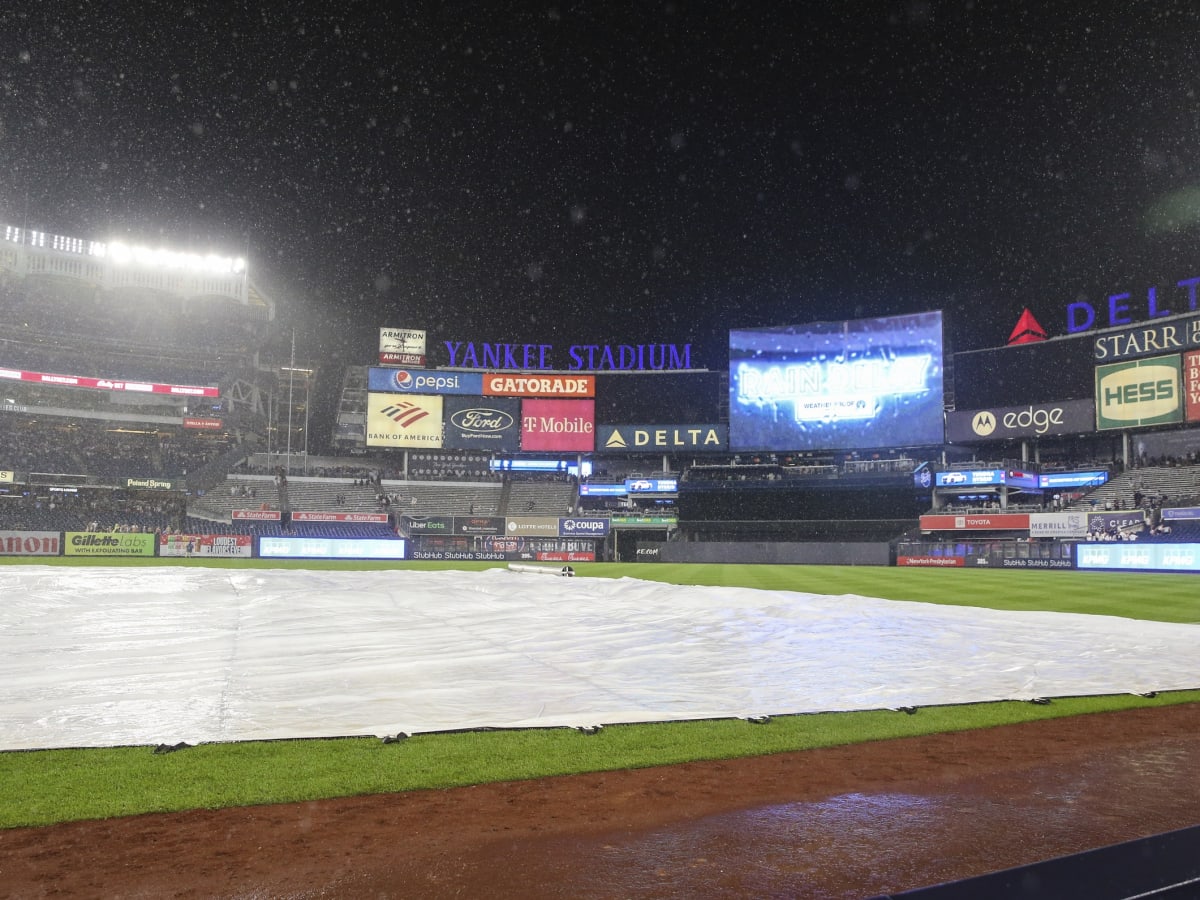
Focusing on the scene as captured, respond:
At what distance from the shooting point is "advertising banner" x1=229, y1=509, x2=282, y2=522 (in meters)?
47.8

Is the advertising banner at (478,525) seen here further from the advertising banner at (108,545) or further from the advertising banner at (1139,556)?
the advertising banner at (1139,556)

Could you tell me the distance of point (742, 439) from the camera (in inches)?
2175

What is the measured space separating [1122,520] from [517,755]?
4046 centimetres


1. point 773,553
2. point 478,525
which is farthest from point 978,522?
point 478,525

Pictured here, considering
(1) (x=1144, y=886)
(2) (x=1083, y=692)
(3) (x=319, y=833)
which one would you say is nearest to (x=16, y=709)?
(3) (x=319, y=833)

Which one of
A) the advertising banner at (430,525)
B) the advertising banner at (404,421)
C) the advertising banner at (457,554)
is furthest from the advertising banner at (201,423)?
the advertising banner at (457,554)

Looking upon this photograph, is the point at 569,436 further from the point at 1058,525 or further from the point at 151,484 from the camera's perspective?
the point at 1058,525

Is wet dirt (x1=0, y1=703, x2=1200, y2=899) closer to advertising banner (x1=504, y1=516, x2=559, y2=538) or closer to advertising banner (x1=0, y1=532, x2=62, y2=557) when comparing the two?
advertising banner (x1=504, y1=516, x2=559, y2=538)

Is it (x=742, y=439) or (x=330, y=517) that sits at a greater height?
(x=742, y=439)

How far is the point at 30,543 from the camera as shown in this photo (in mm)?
41781

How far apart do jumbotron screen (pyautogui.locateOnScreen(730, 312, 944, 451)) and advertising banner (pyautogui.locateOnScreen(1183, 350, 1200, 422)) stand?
12.5 m

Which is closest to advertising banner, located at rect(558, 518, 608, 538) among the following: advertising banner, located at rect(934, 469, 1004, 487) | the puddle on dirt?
advertising banner, located at rect(934, 469, 1004, 487)

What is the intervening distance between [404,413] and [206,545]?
17.7 m

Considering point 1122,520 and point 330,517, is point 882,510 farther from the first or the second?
point 330,517
